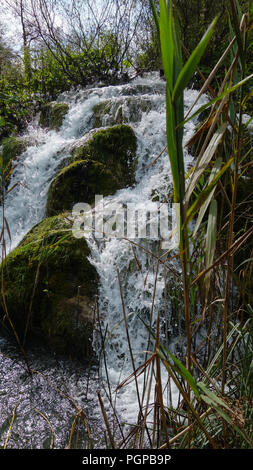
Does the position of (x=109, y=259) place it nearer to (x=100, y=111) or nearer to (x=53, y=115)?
(x=100, y=111)

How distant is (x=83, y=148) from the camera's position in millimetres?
4547

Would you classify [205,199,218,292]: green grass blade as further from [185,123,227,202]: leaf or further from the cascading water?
the cascading water

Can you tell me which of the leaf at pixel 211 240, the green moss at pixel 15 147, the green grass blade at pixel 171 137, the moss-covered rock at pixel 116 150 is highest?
the green moss at pixel 15 147

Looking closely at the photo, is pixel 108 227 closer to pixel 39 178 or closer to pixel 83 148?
pixel 83 148

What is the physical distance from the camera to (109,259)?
3.04m

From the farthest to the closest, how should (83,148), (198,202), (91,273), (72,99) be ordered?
(72,99) < (83,148) < (91,273) < (198,202)

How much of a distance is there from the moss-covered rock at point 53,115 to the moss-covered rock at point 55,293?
407 centimetres

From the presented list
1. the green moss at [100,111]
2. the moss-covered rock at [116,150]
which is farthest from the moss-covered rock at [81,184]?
the green moss at [100,111]

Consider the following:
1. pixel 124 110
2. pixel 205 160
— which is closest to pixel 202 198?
pixel 205 160

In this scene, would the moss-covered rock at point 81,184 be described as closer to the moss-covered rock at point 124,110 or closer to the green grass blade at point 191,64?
the moss-covered rock at point 124,110

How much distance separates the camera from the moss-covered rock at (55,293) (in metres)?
2.72

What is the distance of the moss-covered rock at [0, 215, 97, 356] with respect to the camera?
2717mm
